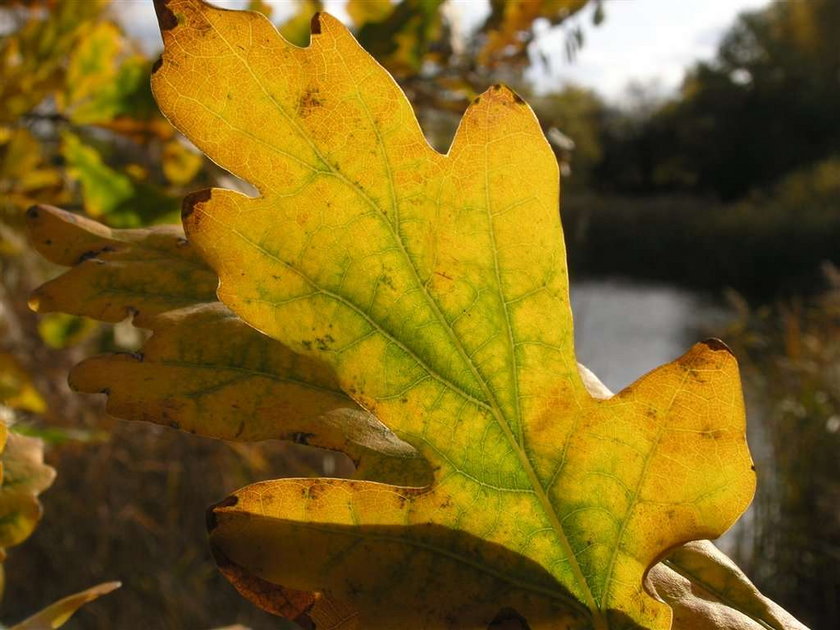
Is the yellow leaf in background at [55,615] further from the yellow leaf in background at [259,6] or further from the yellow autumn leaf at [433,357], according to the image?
the yellow leaf in background at [259,6]

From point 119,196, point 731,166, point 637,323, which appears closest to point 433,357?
point 119,196

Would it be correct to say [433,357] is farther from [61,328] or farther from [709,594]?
[61,328]

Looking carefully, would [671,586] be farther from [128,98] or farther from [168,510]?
[168,510]

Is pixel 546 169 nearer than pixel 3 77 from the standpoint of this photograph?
Yes

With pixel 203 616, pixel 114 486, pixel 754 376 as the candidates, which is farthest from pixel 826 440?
pixel 114 486

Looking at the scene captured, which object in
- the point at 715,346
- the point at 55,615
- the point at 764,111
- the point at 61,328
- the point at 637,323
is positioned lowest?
the point at 637,323

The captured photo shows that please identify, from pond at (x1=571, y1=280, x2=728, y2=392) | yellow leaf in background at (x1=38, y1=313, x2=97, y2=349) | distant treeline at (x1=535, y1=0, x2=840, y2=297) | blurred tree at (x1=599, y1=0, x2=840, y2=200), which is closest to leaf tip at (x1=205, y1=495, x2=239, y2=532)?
yellow leaf in background at (x1=38, y1=313, x2=97, y2=349)

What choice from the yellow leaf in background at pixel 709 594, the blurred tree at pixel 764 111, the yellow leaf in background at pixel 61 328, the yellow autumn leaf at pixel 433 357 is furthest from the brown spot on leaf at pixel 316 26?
the blurred tree at pixel 764 111
